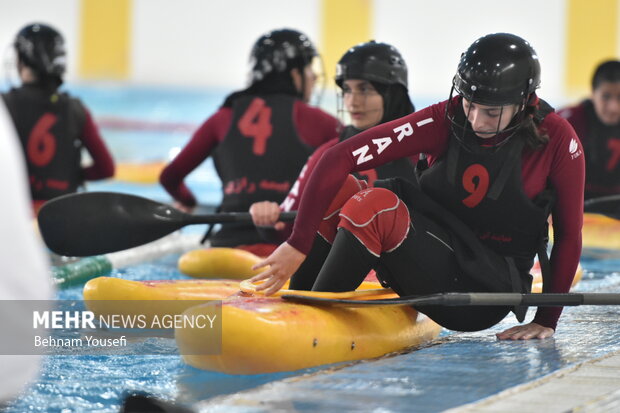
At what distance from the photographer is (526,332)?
2959 mm

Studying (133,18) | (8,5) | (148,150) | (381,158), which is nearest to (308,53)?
(381,158)

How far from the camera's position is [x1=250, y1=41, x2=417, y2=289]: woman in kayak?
3791mm

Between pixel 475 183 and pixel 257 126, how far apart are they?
1.71 meters

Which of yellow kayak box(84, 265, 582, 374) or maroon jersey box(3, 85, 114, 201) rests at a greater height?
maroon jersey box(3, 85, 114, 201)

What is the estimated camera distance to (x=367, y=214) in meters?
2.80

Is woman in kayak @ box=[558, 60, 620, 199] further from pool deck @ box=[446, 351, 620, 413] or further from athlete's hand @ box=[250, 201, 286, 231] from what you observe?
pool deck @ box=[446, 351, 620, 413]

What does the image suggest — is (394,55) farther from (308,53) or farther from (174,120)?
(174,120)

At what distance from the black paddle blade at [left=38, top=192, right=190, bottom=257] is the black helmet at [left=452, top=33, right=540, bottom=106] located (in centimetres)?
135

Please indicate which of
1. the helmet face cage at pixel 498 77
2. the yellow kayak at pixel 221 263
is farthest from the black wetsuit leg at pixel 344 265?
the yellow kayak at pixel 221 263

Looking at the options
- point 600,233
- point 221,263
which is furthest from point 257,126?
point 600,233

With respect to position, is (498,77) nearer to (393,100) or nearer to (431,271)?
(431,271)

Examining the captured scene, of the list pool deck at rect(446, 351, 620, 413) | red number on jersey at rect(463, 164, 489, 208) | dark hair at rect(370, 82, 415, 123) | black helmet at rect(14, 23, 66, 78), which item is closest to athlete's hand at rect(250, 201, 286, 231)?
dark hair at rect(370, 82, 415, 123)

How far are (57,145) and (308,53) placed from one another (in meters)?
1.41

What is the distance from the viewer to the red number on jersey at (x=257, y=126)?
4.43 m
